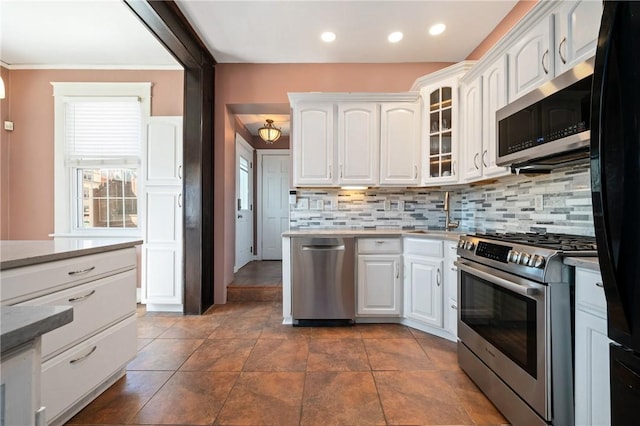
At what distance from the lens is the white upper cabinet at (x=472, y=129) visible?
7.97ft

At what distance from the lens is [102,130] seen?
11.5 feet

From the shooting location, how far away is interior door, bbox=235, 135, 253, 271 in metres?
4.70

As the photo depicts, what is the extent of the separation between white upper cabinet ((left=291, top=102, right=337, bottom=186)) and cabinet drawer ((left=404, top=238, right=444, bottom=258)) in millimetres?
1002

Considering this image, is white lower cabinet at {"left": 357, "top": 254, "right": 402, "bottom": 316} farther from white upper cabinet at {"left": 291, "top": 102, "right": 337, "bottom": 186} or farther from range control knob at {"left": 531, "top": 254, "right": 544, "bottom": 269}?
range control knob at {"left": 531, "top": 254, "right": 544, "bottom": 269}

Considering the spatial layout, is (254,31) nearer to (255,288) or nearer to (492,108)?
(492,108)

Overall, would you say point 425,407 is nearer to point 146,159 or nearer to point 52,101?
point 146,159

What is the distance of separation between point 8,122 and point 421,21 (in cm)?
466

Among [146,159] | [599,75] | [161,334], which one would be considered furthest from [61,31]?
[599,75]

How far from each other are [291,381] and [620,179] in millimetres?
1885

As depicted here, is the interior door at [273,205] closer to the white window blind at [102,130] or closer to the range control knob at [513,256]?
the white window blind at [102,130]

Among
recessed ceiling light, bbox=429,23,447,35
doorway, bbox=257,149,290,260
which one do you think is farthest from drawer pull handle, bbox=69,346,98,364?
doorway, bbox=257,149,290,260

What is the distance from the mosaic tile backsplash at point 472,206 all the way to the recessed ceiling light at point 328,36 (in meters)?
1.54

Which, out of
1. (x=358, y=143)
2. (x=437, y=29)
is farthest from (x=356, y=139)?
(x=437, y=29)

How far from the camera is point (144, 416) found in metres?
1.58
